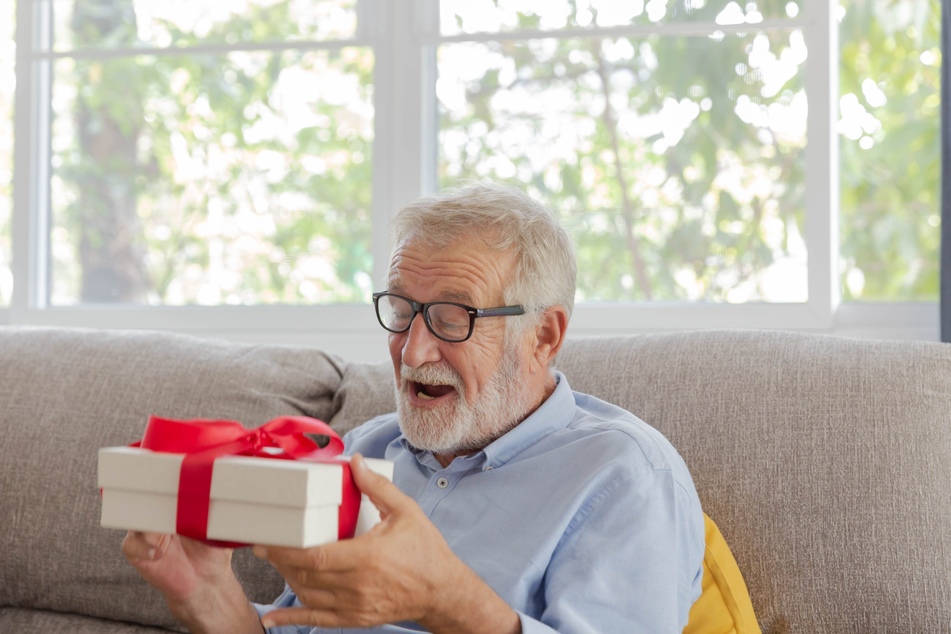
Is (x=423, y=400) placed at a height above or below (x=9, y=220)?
below

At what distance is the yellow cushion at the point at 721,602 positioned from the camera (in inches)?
52.1

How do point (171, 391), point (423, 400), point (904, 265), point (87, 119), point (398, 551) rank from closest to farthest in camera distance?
point (398, 551)
point (423, 400)
point (171, 391)
point (904, 265)
point (87, 119)

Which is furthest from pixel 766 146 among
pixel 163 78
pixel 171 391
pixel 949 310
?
pixel 163 78

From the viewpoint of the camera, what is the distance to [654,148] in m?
2.39

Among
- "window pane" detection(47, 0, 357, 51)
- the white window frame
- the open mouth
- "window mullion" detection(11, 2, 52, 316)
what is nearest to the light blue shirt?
the open mouth

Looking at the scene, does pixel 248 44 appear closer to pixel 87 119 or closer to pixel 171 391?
pixel 87 119

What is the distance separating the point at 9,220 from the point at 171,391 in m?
1.47

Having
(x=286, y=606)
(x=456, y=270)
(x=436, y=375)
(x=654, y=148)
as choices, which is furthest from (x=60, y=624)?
(x=654, y=148)

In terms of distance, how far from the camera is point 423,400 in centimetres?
139

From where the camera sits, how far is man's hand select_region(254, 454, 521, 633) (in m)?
0.89

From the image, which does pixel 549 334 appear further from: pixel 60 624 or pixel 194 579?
pixel 60 624

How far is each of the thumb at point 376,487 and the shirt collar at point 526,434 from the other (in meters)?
0.44

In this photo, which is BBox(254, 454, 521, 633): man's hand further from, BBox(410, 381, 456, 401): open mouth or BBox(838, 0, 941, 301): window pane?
BBox(838, 0, 941, 301): window pane

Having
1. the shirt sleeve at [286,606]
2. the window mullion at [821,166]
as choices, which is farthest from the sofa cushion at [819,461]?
the window mullion at [821,166]
